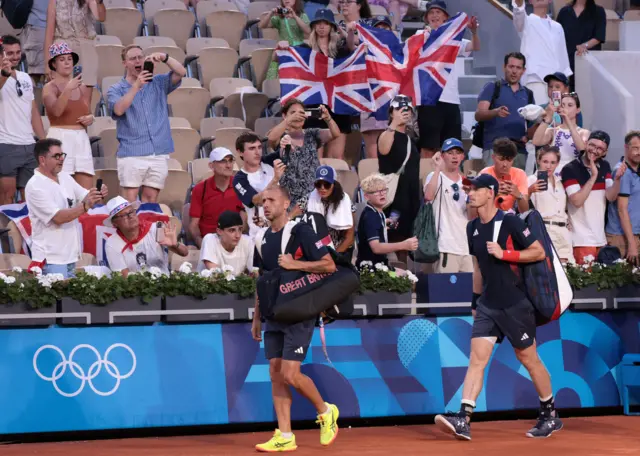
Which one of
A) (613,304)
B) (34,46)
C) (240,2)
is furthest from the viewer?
(240,2)

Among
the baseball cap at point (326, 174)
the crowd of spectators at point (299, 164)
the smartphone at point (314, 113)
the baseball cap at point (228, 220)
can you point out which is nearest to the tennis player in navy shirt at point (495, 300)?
the crowd of spectators at point (299, 164)

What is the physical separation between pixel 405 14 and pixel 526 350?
8.13m

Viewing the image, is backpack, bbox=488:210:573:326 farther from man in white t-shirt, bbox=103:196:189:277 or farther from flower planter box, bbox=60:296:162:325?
man in white t-shirt, bbox=103:196:189:277

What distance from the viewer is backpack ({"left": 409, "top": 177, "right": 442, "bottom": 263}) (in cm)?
1298

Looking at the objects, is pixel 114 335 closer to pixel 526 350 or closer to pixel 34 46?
pixel 526 350

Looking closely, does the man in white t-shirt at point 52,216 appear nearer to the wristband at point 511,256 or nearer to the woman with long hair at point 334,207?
the woman with long hair at point 334,207

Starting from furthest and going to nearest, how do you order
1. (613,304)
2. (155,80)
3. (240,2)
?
(240,2)
(155,80)
(613,304)

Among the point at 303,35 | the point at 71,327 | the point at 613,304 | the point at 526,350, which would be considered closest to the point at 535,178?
the point at 613,304

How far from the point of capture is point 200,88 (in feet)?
51.7

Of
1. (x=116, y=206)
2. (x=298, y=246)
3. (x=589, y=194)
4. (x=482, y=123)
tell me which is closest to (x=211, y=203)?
(x=116, y=206)

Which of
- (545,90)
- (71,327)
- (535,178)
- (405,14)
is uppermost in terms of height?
(405,14)

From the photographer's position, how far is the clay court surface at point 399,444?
10289 millimetres

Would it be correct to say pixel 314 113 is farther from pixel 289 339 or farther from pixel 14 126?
pixel 289 339

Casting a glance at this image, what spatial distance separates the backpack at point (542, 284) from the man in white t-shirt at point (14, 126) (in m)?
5.37
